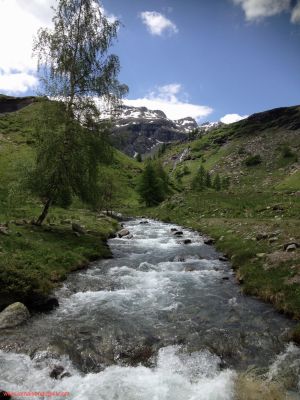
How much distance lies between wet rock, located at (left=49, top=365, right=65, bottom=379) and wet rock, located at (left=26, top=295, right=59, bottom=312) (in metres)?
5.07

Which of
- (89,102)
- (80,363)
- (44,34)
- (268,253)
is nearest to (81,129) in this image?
(89,102)

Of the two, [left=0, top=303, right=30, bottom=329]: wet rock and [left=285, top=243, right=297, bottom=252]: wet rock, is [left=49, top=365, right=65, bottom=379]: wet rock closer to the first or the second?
[left=0, top=303, right=30, bottom=329]: wet rock

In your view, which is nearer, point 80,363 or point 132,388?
point 132,388

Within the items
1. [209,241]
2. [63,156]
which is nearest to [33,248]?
[63,156]

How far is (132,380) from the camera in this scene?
415 inches

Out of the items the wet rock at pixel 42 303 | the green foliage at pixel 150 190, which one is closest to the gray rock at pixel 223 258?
the wet rock at pixel 42 303

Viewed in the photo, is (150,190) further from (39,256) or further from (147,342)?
(147,342)

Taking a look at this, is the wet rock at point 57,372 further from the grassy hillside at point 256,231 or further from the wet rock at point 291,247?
the wet rock at point 291,247

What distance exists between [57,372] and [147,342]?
Answer: 141 inches

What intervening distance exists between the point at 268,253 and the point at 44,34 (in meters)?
25.7

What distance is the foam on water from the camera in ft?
32.3

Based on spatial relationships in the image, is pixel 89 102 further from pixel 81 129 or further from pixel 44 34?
pixel 44 34

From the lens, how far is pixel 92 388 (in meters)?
10.0

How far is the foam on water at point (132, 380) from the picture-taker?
9836 millimetres
